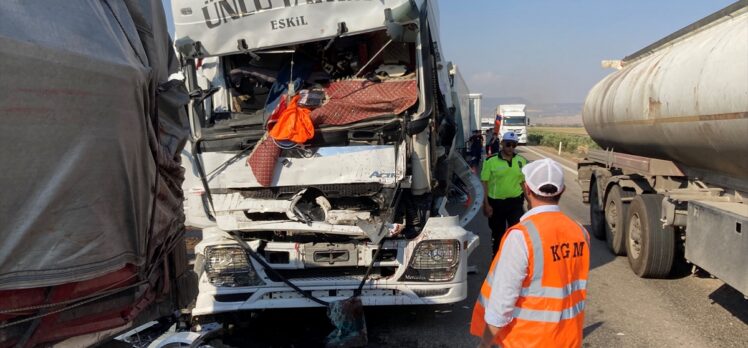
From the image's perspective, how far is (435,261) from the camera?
4.55 m

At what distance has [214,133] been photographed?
491 cm

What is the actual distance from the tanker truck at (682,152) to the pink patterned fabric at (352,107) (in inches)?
98.6

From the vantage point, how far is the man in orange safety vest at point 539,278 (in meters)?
2.31

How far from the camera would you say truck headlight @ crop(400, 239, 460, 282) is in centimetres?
453

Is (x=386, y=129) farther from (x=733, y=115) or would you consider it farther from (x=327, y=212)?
(x=733, y=115)

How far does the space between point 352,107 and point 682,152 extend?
11.4 feet

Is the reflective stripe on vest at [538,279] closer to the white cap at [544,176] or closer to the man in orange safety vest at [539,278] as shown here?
the man in orange safety vest at [539,278]

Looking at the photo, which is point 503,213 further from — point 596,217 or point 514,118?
point 514,118

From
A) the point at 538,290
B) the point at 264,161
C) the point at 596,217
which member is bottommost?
the point at 596,217

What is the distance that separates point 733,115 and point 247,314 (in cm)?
453

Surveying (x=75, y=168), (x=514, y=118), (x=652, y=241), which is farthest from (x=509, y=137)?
(x=514, y=118)

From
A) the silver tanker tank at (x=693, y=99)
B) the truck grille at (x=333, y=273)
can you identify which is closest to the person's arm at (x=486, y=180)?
the silver tanker tank at (x=693, y=99)

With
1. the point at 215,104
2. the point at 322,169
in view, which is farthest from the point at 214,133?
the point at 322,169

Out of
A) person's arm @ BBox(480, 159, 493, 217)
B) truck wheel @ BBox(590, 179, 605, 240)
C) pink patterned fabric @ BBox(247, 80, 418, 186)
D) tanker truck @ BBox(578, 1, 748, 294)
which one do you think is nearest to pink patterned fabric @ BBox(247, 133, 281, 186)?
pink patterned fabric @ BBox(247, 80, 418, 186)
